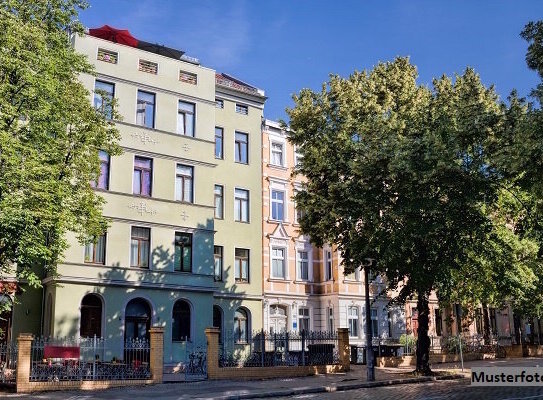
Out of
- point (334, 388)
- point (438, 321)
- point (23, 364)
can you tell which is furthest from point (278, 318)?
point (23, 364)

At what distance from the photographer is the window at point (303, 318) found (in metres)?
37.9

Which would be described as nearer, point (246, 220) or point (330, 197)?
point (330, 197)

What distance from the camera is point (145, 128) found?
2992 cm

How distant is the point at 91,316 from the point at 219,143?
1279cm

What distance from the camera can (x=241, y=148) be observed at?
1423 inches

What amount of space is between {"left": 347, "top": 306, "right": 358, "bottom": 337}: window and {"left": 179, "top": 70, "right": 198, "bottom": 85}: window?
16764mm

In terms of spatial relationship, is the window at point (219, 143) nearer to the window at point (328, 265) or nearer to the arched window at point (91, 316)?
the window at point (328, 265)

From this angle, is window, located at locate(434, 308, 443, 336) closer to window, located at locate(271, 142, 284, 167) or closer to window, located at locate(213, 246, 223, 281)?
window, located at locate(271, 142, 284, 167)

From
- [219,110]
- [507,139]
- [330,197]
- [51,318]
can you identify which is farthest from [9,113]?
[219,110]

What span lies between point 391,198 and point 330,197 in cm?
273

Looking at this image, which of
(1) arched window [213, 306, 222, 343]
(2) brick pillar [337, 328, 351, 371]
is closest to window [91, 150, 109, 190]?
(1) arched window [213, 306, 222, 343]

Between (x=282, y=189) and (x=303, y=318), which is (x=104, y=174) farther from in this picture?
(x=303, y=318)

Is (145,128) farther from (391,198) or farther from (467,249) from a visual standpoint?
(467,249)

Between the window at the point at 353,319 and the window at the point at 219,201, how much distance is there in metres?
10.3
